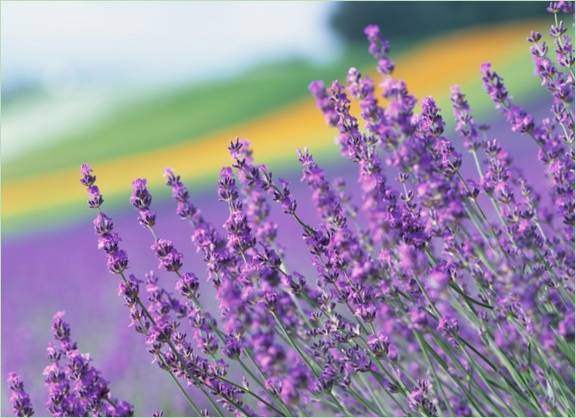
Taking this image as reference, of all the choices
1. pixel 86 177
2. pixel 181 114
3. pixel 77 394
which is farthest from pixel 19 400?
pixel 181 114

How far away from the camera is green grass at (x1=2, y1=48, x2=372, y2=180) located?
10.9m

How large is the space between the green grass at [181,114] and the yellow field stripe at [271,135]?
14cm

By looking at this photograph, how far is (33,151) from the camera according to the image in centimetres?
1100

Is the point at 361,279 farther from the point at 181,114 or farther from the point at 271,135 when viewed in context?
the point at 181,114

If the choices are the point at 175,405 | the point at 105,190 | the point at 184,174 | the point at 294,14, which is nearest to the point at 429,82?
the point at 184,174

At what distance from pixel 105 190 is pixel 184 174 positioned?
1080mm

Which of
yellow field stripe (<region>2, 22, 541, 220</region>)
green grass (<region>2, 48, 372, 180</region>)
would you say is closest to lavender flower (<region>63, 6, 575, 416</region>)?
yellow field stripe (<region>2, 22, 541, 220</region>)

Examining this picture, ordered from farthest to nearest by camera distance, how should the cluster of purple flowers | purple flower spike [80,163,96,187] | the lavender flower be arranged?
purple flower spike [80,163,96,187]
the cluster of purple flowers
the lavender flower

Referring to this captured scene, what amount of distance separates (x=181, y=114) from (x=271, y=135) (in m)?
1.32

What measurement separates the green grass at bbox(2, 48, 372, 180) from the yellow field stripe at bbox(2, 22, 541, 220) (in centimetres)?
14

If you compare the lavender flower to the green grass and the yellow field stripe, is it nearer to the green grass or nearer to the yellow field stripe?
the yellow field stripe

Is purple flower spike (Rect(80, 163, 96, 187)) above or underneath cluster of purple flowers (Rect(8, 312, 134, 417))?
above

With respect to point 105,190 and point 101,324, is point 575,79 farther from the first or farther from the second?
point 105,190

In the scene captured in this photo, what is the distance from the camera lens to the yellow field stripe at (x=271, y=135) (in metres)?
10.4
